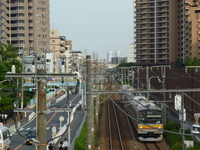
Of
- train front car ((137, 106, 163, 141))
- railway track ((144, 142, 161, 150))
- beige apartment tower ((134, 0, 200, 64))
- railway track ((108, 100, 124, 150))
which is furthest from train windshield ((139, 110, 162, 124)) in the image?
beige apartment tower ((134, 0, 200, 64))

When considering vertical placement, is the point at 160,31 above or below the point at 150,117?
above

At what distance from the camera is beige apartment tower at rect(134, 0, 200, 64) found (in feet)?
299

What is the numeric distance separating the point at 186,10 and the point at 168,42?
10630mm

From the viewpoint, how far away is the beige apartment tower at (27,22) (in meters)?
77.7

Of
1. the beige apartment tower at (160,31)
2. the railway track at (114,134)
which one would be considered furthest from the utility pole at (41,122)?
the beige apartment tower at (160,31)

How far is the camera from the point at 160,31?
3679 inches

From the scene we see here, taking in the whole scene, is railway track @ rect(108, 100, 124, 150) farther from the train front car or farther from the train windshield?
the train windshield

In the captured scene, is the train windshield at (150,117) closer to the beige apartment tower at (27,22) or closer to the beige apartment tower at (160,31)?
the beige apartment tower at (27,22)

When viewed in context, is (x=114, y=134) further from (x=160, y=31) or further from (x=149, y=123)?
(x=160, y=31)

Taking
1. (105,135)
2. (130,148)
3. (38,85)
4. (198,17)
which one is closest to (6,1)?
(198,17)

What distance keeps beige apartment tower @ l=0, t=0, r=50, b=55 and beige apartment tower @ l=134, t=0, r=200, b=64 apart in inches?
1140

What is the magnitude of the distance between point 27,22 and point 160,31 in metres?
35.8

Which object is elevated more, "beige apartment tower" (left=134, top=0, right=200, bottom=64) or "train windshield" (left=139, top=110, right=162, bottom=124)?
"beige apartment tower" (left=134, top=0, right=200, bottom=64)

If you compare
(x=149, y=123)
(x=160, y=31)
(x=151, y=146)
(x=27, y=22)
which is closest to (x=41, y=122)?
(x=149, y=123)
